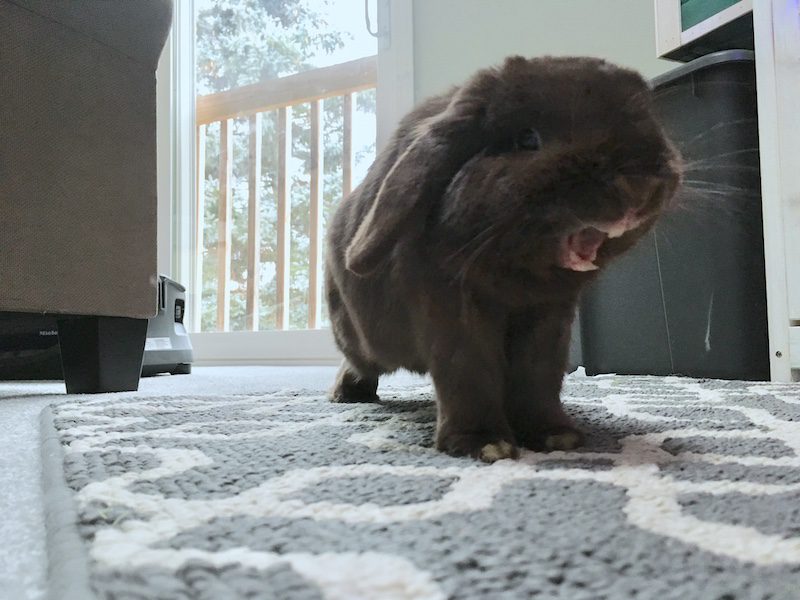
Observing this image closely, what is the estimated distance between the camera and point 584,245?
70 cm

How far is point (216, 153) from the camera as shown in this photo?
3492mm

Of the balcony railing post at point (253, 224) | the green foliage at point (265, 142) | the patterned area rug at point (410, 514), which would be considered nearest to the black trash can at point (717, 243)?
the patterned area rug at point (410, 514)

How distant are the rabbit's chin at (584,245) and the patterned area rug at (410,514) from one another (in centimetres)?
18

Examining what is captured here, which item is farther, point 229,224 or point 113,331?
point 229,224

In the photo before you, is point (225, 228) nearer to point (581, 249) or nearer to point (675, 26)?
point (675, 26)

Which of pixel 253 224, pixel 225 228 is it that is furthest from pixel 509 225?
pixel 225 228

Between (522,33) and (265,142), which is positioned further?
(265,142)

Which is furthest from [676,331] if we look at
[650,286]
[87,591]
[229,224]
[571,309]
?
[229,224]

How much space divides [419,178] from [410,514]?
34 centimetres

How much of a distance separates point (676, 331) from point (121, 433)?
1.35 m

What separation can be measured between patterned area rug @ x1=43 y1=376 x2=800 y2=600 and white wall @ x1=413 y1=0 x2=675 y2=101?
1.64 meters

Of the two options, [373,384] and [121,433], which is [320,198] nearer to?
[373,384]

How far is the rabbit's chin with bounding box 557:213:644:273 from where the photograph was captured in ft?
2.20

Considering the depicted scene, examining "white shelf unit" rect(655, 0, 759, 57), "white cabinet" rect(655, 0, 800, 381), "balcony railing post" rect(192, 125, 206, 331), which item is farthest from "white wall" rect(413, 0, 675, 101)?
"balcony railing post" rect(192, 125, 206, 331)
